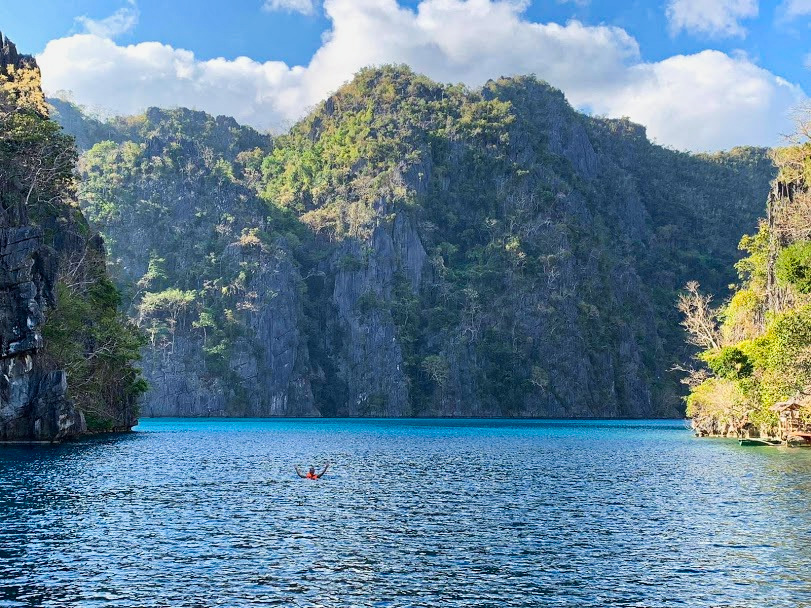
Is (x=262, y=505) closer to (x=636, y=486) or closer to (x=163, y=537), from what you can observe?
(x=163, y=537)

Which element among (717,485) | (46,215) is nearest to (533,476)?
(717,485)

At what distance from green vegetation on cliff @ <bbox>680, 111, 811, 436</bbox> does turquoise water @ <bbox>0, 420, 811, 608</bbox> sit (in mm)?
13889

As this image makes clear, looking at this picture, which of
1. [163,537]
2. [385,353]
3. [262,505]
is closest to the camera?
[163,537]

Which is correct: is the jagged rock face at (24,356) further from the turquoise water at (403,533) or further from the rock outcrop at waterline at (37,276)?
the turquoise water at (403,533)

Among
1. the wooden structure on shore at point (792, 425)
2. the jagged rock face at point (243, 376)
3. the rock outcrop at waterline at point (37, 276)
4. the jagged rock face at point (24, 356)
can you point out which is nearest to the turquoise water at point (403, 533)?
the jagged rock face at point (24, 356)

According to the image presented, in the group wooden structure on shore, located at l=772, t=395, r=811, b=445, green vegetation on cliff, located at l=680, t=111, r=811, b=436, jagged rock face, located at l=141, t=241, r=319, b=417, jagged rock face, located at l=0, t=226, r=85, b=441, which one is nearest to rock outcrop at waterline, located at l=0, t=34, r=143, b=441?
jagged rock face, located at l=0, t=226, r=85, b=441

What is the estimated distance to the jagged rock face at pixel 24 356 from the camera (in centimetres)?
7306

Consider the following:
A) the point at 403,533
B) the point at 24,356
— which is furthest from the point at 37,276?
the point at 403,533

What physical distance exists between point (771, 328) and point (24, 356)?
69.0 meters

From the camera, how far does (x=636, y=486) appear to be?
169 ft

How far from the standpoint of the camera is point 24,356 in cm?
7406

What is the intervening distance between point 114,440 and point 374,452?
28.1 metres

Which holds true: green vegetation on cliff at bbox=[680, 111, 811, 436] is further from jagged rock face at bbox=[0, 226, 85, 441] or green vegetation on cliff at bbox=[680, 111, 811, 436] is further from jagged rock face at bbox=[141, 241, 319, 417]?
jagged rock face at bbox=[141, 241, 319, 417]

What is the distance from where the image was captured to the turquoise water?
2589 cm
